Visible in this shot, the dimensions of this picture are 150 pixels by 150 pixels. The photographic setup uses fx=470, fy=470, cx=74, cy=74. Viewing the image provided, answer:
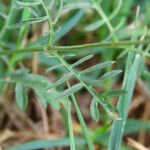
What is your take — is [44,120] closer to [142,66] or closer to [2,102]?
[2,102]

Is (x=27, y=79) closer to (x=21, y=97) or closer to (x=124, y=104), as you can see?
(x=21, y=97)

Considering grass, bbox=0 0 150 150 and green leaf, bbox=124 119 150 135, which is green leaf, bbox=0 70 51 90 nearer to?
grass, bbox=0 0 150 150

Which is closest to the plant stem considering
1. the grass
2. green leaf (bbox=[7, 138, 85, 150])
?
the grass

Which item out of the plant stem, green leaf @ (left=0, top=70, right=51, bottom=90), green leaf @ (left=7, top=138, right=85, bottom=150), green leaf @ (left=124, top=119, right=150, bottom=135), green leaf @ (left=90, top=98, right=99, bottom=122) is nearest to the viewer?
green leaf @ (left=90, top=98, right=99, bottom=122)

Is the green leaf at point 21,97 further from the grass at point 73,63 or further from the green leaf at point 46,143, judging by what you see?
the green leaf at point 46,143

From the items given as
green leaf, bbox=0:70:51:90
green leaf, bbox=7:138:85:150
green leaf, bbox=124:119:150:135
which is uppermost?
green leaf, bbox=0:70:51:90

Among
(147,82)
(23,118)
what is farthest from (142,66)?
(23,118)

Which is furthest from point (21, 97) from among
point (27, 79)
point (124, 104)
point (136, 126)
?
point (136, 126)

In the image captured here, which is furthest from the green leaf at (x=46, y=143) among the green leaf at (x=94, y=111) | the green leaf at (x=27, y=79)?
the green leaf at (x=94, y=111)
